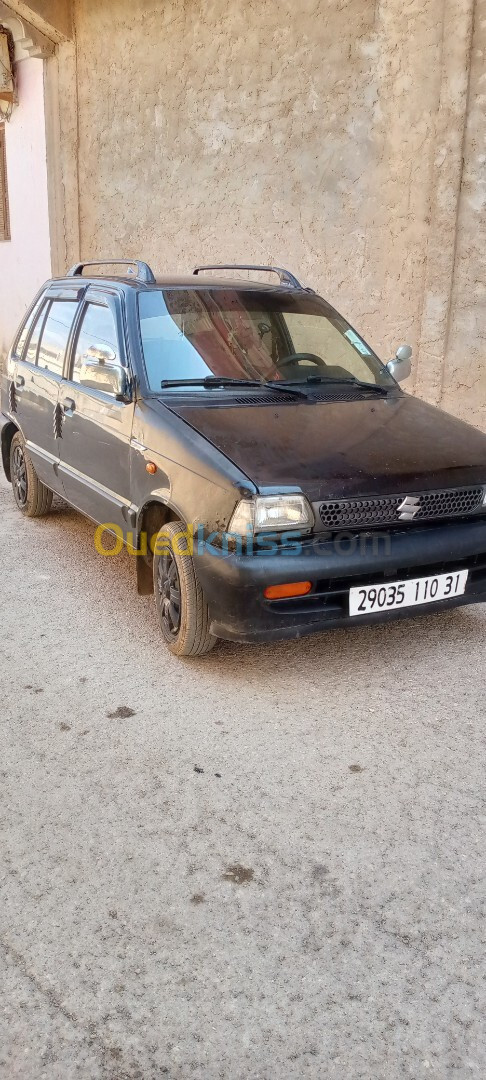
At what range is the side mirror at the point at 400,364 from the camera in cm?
473

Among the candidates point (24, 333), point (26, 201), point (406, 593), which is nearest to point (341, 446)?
point (406, 593)

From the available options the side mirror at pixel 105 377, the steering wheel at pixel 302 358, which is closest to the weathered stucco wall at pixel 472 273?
the steering wheel at pixel 302 358

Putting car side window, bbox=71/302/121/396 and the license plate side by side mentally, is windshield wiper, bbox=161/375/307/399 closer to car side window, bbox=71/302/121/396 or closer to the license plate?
car side window, bbox=71/302/121/396

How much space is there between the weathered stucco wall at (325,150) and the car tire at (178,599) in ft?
13.6

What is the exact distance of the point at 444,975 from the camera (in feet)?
6.70

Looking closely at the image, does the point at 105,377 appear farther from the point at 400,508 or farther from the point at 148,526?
Answer: the point at 400,508

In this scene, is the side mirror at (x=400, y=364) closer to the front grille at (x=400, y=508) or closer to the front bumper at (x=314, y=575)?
the front grille at (x=400, y=508)

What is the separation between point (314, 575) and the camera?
3256 millimetres

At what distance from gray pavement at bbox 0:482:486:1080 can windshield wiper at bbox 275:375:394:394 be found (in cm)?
127

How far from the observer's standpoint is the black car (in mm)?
3281

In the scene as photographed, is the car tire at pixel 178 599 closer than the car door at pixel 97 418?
Yes

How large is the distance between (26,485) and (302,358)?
8.33 feet

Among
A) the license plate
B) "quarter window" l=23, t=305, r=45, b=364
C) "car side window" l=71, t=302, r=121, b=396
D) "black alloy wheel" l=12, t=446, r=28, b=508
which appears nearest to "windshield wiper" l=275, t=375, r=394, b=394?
"car side window" l=71, t=302, r=121, b=396

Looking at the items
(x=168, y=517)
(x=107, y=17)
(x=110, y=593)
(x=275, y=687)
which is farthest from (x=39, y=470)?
(x=107, y=17)
